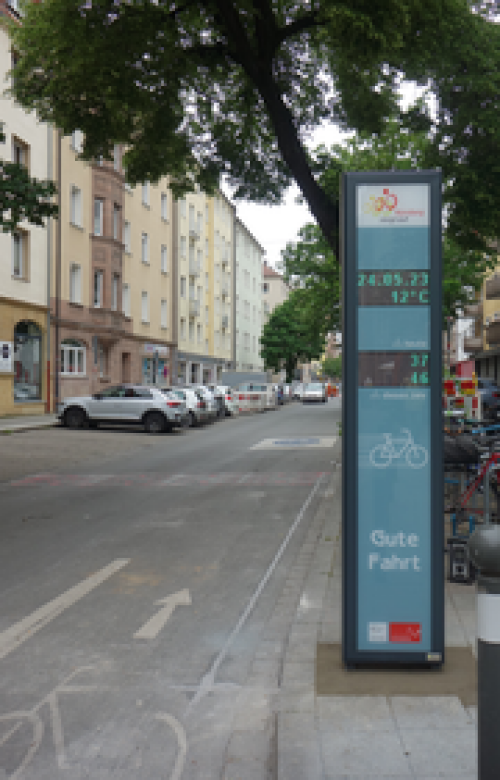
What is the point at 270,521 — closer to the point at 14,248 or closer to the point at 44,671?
the point at 44,671

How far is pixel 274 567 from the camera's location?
22.7ft

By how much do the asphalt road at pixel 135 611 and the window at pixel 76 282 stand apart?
21.5m

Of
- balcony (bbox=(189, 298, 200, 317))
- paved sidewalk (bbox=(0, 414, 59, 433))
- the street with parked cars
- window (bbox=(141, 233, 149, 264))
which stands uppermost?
window (bbox=(141, 233, 149, 264))

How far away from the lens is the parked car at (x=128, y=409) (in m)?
24.8

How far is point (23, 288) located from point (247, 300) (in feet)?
171

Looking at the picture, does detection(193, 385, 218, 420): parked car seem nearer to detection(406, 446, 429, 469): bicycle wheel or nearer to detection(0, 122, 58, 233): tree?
detection(0, 122, 58, 233): tree

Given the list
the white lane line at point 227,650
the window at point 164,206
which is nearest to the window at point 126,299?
the window at point 164,206

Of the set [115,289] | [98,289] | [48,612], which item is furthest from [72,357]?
[48,612]

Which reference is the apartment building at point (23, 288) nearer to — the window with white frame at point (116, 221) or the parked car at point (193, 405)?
the parked car at point (193, 405)

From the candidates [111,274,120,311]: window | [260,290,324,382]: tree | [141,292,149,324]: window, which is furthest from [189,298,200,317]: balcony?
[260,290,324,382]: tree

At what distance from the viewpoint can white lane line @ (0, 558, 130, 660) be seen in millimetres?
4965

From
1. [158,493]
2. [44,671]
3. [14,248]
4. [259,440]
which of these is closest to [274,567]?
[44,671]

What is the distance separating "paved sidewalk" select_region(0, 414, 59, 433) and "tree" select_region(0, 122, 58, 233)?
11505mm

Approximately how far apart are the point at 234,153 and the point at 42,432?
1238cm
